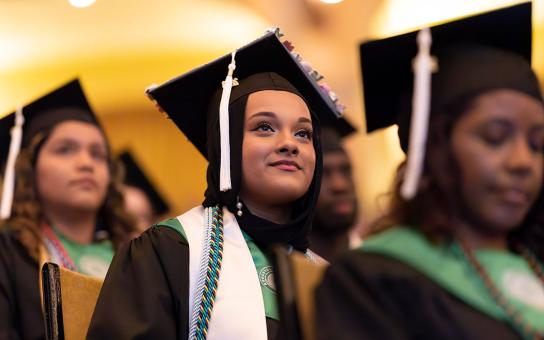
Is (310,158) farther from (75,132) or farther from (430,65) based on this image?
(75,132)

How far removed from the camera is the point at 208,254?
105 inches

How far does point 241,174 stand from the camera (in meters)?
2.79

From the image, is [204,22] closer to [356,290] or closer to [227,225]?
[227,225]

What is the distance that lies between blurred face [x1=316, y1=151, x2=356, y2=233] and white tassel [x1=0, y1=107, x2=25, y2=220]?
1.45 m

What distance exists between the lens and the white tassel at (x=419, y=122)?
195cm

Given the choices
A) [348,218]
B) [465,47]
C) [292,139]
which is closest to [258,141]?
[292,139]

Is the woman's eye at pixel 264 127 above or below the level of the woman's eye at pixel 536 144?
above

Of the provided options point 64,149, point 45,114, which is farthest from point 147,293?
point 45,114

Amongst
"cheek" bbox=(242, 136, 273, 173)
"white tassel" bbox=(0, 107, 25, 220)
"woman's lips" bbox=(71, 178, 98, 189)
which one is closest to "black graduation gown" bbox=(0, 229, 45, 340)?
"white tassel" bbox=(0, 107, 25, 220)

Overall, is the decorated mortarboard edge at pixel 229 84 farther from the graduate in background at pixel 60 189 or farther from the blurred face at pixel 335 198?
the blurred face at pixel 335 198

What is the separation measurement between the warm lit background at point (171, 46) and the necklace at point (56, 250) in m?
5.06

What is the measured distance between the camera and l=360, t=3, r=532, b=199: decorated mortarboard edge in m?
2.01

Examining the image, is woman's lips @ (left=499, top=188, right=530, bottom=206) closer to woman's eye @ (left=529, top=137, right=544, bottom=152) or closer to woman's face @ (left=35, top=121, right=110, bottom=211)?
woman's eye @ (left=529, top=137, right=544, bottom=152)

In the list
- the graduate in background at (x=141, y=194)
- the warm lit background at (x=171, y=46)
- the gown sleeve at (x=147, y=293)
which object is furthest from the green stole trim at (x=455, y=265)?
the warm lit background at (x=171, y=46)
